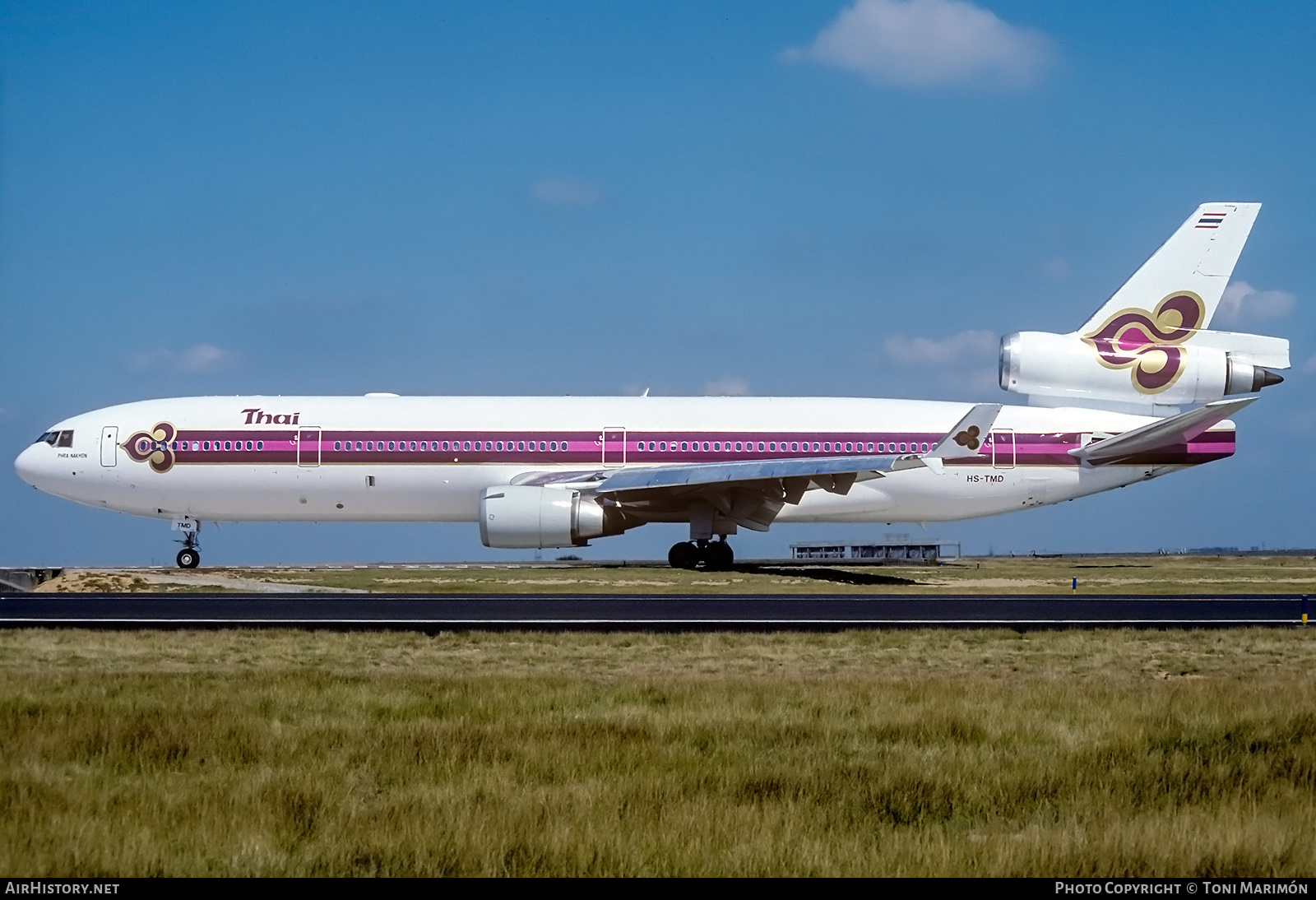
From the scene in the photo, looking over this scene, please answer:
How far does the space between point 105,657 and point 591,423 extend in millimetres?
19948

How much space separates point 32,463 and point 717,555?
19778 mm

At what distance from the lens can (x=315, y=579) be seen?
110 ft

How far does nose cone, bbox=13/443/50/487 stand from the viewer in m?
35.6

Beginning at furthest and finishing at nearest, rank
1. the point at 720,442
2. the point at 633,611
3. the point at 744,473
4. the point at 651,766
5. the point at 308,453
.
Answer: the point at 720,442 < the point at 308,453 < the point at 744,473 < the point at 633,611 < the point at 651,766

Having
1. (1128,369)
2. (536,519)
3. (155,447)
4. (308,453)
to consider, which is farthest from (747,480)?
(155,447)

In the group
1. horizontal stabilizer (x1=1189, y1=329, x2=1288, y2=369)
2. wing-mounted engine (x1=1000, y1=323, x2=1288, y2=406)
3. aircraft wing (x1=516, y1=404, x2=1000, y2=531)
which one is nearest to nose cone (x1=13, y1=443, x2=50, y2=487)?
aircraft wing (x1=516, y1=404, x2=1000, y2=531)

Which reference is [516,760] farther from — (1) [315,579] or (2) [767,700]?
(1) [315,579]

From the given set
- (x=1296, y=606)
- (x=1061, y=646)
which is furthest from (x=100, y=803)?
(x=1296, y=606)

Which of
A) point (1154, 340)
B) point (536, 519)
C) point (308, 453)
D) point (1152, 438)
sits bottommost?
point (536, 519)

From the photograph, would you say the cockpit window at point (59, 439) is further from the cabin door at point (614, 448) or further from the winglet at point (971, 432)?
the winglet at point (971, 432)

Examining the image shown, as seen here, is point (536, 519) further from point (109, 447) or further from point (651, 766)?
point (651, 766)

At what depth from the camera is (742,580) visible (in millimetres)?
30844

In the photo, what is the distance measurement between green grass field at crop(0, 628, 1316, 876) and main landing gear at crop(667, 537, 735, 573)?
60.5 ft

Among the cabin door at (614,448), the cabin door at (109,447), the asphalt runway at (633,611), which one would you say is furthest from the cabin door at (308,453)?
the cabin door at (614,448)
